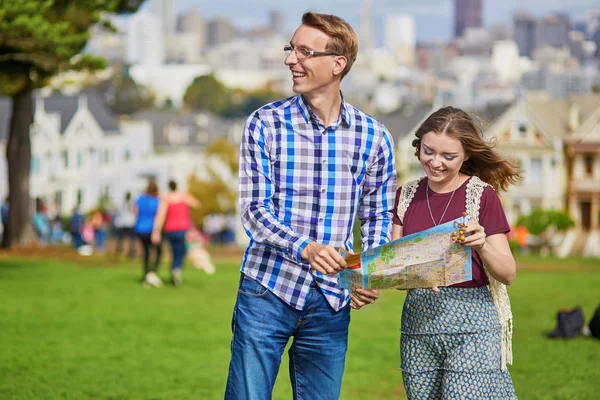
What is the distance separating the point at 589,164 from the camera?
6875 centimetres

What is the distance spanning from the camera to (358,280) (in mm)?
5281

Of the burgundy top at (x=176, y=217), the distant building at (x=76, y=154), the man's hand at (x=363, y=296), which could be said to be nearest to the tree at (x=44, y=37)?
the burgundy top at (x=176, y=217)

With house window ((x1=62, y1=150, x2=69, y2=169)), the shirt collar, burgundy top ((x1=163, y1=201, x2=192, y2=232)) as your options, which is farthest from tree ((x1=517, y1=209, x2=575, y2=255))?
the shirt collar

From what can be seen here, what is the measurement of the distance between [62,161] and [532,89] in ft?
275

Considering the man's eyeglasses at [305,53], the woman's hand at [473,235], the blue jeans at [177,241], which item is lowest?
the blue jeans at [177,241]

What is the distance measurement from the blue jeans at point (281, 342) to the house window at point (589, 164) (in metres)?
65.3

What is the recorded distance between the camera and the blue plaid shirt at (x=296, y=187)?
536 cm

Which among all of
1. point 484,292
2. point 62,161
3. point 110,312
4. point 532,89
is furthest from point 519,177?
point 532,89

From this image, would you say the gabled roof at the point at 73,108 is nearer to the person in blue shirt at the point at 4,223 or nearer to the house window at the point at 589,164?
the house window at the point at 589,164

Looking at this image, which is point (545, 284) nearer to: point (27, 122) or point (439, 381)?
point (27, 122)

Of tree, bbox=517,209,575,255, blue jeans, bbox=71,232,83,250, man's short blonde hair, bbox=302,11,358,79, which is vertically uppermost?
man's short blonde hair, bbox=302,11,358,79

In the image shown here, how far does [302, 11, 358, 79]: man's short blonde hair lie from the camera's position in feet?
17.8

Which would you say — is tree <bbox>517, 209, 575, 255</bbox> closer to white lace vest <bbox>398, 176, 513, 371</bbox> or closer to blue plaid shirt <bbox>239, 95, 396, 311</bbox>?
white lace vest <bbox>398, 176, 513, 371</bbox>

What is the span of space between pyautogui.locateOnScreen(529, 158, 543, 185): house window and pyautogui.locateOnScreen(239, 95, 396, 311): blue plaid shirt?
6702 centimetres
